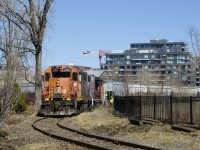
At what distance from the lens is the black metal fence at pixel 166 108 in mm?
17703

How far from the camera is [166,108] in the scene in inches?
746

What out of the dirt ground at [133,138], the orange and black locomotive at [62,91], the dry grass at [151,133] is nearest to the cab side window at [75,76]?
the orange and black locomotive at [62,91]

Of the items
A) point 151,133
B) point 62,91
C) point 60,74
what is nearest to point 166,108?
point 151,133

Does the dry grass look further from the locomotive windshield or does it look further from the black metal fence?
the locomotive windshield

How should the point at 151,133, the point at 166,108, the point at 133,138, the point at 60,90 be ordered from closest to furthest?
the point at 133,138
the point at 151,133
the point at 166,108
the point at 60,90

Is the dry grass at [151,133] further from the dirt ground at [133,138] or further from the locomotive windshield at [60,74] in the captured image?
the locomotive windshield at [60,74]

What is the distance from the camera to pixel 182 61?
19025 cm

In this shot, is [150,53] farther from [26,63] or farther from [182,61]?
[26,63]

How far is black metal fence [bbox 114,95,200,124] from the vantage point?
17.7 metres

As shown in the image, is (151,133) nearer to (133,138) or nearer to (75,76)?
(133,138)

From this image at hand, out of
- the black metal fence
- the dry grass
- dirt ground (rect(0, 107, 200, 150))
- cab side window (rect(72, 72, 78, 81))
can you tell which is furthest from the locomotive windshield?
dirt ground (rect(0, 107, 200, 150))

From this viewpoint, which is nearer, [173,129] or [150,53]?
[173,129]

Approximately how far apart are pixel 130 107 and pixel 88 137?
300 inches

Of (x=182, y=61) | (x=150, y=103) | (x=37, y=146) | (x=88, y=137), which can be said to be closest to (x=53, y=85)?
(x=150, y=103)
